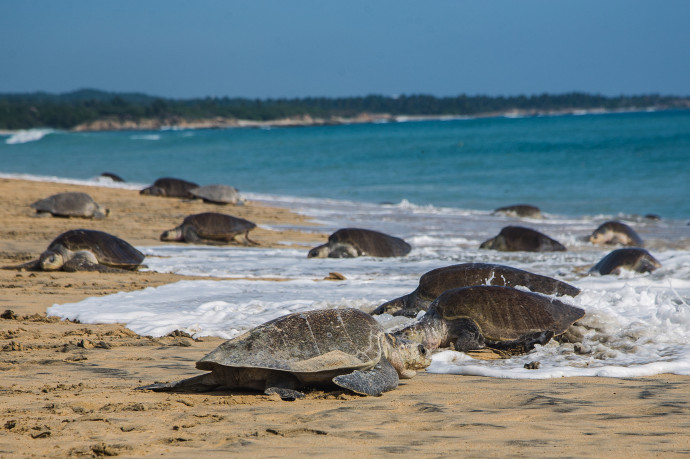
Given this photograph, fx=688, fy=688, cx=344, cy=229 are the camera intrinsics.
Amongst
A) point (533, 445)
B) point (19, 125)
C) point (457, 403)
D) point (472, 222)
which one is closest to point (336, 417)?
point (457, 403)

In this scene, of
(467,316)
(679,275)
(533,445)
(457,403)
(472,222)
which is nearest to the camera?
(533,445)

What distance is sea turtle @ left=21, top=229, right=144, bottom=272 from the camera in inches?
340

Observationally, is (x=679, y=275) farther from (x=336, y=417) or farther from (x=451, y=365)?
(x=336, y=417)

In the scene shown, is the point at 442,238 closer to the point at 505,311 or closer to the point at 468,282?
the point at 468,282

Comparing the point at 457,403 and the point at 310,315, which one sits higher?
the point at 310,315

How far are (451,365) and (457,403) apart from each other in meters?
1.16

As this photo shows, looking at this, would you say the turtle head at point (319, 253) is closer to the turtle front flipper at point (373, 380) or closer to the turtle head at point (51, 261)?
the turtle head at point (51, 261)

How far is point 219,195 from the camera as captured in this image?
60.3 feet

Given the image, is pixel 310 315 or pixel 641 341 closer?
pixel 310 315

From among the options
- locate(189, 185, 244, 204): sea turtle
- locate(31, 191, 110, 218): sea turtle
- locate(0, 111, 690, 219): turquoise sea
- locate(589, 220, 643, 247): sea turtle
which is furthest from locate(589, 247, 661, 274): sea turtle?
locate(189, 185, 244, 204): sea turtle

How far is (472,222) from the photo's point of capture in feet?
54.4

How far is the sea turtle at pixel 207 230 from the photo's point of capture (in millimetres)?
11797

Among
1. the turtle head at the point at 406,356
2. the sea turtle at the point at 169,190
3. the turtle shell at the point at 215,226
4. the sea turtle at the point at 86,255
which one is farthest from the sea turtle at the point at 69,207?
the turtle head at the point at 406,356

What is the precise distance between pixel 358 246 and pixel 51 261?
14.6 feet
